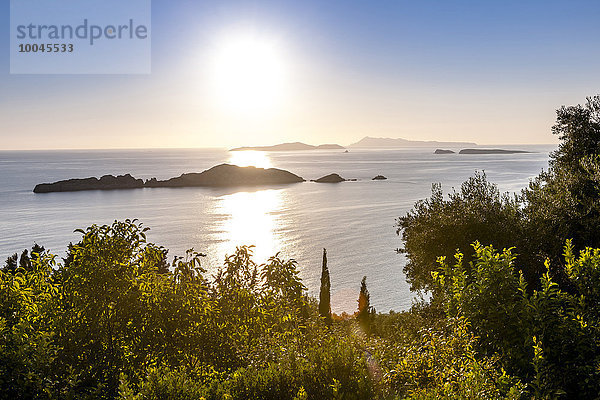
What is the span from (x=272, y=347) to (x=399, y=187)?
162m

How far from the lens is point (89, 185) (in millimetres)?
165000

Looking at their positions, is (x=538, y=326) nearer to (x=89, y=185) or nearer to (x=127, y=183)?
(x=89, y=185)

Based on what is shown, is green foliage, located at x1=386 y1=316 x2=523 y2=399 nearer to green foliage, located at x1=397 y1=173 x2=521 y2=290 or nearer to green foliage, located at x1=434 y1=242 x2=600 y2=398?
green foliage, located at x1=434 y1=242 x2=600 y2=398

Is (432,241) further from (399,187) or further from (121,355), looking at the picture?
(399,187)

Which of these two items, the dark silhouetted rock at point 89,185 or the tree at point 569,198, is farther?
the dark silhouetted rock at point 89,185

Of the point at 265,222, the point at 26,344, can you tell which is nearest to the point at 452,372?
the point at 26,344

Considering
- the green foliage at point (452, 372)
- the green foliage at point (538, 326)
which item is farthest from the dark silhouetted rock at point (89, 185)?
the green foliage at point (538, 326)

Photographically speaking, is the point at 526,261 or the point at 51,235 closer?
the point at 526,261

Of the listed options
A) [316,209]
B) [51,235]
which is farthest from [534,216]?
[316,209]

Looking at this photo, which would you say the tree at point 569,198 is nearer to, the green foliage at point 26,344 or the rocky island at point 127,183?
the green foliage at point 26,344

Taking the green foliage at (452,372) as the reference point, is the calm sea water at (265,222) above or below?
below

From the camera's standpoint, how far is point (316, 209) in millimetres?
120625

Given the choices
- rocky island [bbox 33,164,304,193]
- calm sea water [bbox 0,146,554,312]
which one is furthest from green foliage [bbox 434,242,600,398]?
rocky island [bbox 33,164,304,193]

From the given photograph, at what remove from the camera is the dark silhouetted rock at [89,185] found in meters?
156
